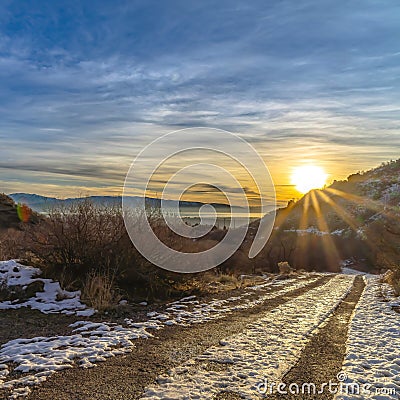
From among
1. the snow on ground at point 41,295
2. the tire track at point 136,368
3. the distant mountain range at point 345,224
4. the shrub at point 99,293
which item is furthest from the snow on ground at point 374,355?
the distant mountain range at point 345,224

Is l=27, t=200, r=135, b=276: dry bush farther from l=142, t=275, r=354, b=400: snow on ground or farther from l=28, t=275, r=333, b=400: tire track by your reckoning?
l=142, t=275, r=354, b=400: snow on ground

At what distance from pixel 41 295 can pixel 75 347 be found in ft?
13.3

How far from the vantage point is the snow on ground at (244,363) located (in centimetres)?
445

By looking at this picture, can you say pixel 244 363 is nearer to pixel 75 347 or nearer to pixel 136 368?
pixel 136 368

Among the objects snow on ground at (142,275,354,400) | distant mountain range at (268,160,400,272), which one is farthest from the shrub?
distant mountain range at (268,160,400,272)

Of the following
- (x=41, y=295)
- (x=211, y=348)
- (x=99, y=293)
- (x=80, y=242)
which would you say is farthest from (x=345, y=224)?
(x=211, y=348)

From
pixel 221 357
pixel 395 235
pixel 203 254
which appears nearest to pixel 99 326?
pixel 221 357

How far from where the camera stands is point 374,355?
20.2 feet

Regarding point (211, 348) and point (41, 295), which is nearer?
point (211, 348)

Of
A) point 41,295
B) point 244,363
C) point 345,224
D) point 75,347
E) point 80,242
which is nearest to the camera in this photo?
point 244,363

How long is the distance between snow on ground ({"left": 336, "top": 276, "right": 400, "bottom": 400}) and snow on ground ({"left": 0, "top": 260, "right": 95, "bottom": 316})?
18.4ft

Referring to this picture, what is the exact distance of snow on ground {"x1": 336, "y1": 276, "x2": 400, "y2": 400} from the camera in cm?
466

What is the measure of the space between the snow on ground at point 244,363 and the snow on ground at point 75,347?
1265 millimetres

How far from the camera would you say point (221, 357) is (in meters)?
5.72
